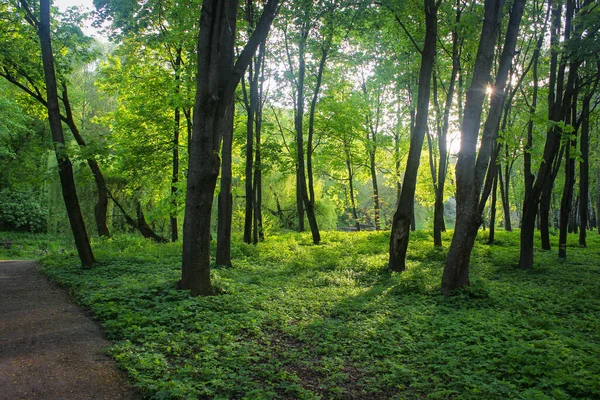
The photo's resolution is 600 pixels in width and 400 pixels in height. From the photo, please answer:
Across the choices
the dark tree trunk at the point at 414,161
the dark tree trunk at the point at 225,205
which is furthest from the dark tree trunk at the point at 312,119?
the dark tree trunk at the point at 225,205

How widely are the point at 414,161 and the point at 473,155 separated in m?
2.43

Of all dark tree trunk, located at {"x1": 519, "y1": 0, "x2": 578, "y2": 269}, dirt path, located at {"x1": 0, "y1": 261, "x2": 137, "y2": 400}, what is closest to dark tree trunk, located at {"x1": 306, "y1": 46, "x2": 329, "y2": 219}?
dark tree trunk, located at {"x1": 519, "y1": 0, "x2": 578, "y2": 269}

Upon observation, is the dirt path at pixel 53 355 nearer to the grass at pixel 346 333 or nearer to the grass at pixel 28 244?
the grass at pixel 346 333

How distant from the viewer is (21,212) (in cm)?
2589

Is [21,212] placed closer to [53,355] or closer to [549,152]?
[53,355]

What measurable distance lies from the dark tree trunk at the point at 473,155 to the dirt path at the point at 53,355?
6.40m

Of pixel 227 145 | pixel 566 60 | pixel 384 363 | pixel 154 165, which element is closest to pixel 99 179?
pixel 154 165

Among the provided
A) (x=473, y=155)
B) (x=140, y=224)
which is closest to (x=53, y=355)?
(x=473, y=155)

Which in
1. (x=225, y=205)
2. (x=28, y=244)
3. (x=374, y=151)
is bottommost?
(x=28, y=244)

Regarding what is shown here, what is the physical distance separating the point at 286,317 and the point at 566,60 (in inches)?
413

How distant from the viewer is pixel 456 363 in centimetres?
470

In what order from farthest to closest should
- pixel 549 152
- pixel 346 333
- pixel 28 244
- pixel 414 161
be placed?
1. pixel 28 244
2. pixel 549 152
3. pixel 414 161
4. pixel 346 333

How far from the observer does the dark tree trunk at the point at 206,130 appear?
7.02 metres

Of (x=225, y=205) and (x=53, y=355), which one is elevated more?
(x=225, y=205)
